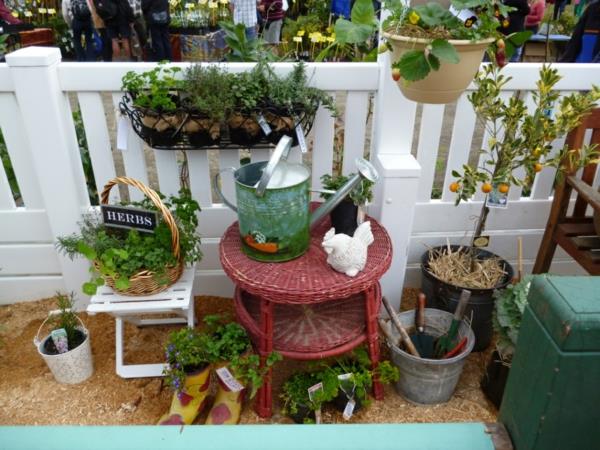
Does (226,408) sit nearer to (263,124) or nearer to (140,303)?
(140,303)

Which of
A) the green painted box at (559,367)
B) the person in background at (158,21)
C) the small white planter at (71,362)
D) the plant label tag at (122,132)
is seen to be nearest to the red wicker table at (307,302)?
the plant label tag at (122,132)

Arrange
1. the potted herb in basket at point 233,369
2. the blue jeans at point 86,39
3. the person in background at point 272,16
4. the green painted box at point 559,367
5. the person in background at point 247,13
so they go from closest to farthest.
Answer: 1. the green painted box at point 559,367
2. the potted herb in basket at point 233,369
3. the person in background at point 247,13
4. the person in background at point 272,16
5. the blue jeans at point 86,39

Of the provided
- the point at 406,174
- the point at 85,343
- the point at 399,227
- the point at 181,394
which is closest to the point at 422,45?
the point at 406,174

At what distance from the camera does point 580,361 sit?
695 mm

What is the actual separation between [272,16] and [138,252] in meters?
4.88

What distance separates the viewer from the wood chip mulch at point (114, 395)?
2074 millimetres

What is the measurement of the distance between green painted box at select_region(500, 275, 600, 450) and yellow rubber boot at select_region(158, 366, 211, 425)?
1.41m

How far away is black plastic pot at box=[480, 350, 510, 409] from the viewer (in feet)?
6.77

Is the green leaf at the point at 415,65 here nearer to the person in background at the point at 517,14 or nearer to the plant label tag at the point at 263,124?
the plant label tag at the point at 263,124

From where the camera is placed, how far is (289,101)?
2.03 metres

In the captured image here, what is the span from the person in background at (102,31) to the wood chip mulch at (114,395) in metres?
4.88

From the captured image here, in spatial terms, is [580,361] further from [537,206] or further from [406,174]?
[537,206]

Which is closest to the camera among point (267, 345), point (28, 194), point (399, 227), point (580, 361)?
point (580, 361)

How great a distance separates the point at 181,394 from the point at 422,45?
5.19 feet
